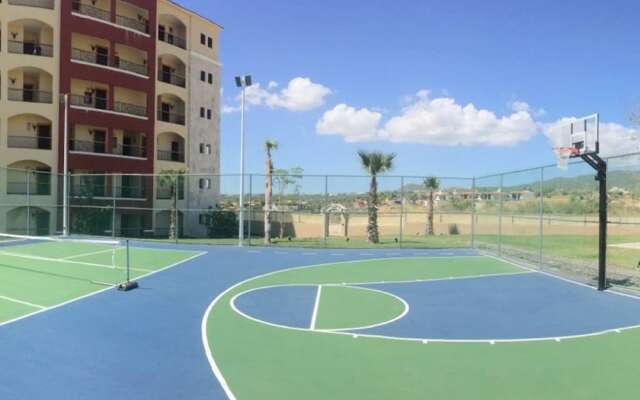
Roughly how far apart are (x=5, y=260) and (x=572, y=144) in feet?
66.0

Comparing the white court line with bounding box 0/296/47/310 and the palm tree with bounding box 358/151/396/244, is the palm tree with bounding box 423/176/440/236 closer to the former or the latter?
the palm tree with bounding box 358/151/396/244

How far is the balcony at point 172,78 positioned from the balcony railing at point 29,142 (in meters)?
11.1

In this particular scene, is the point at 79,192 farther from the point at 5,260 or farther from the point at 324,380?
the point at 324,380

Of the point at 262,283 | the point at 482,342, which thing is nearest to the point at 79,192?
the point at 262,283

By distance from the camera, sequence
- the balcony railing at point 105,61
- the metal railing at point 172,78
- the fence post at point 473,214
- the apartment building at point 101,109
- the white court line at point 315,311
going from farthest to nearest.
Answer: the metal railing at point 172,78, the balcony railing at point 105,61, the apartment building at point 101,109, the fence post at point 473,214, the white court line at point 315,311

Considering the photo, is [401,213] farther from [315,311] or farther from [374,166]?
[315,311]

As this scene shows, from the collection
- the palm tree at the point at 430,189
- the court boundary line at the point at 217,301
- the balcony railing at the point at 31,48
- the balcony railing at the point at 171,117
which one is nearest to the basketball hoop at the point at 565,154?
the court boundary line at the point at 217,301

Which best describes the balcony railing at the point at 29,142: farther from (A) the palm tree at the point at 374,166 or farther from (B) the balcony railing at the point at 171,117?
(A) the palm tree at the point at 374,166

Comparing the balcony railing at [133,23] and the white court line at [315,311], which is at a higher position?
the balcony railing at [133,23]

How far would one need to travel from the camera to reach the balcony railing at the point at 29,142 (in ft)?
104

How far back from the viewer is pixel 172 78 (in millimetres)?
41688

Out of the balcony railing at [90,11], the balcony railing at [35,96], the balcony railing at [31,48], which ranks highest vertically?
the balcony railing at [90,11]

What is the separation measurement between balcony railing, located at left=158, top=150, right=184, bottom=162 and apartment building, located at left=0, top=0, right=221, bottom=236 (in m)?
0.09

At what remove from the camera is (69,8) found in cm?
3253
